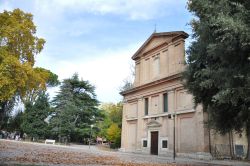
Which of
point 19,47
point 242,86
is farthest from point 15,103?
point 242,86

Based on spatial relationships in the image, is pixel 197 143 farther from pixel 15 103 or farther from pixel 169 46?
pixel 15 103

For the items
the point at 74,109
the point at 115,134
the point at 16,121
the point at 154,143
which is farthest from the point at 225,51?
the point at 16,121

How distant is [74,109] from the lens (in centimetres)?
5006

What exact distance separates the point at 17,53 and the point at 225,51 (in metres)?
19.1

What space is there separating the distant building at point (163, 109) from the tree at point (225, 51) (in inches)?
500

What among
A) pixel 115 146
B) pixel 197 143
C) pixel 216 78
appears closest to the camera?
pixel 216 78

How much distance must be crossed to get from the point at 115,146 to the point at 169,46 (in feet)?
62.7

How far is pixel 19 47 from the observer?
957 inches

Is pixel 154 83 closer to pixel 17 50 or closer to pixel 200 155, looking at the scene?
pixel 200 155

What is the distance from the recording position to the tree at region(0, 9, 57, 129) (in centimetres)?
2134

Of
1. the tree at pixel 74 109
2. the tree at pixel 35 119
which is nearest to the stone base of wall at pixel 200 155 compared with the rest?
the tree at pixel 74 109

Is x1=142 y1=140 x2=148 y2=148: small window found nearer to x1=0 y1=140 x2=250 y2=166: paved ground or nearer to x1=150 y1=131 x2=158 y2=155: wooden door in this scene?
x1=150 y1=131 x2=158 y2=155: wooden door

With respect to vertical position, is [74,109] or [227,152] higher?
[74,109]

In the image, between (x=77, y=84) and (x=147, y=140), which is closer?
(x=147, y=140)
